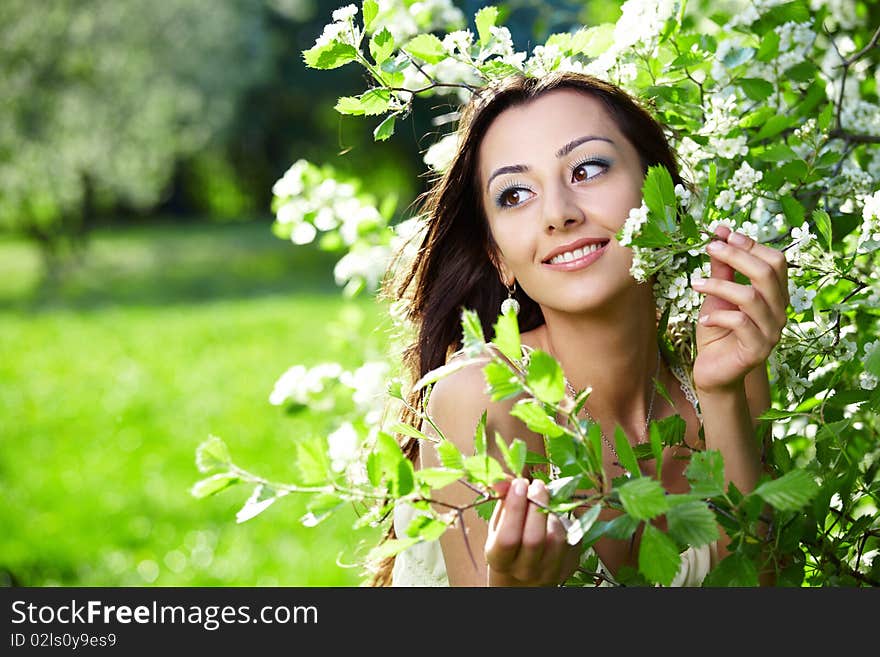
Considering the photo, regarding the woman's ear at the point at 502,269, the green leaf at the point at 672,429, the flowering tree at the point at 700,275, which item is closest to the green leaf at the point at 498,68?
the flowering tree at the point at 700,275

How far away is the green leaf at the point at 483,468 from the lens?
1.09m

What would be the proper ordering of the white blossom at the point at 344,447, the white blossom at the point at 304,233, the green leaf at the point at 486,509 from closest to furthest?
the green leaf at the point at 486,509, the white blossom at the point at 344,447, the white blossom at the point at 304,233

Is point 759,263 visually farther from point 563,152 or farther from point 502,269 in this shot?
point 502,269

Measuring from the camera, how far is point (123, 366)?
30.9 ft

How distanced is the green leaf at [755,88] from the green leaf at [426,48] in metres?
0.59

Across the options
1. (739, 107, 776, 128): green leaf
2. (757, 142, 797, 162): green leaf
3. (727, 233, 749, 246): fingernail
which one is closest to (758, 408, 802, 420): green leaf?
(727, 233, 749, 246): fingernail

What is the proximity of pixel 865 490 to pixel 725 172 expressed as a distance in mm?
714

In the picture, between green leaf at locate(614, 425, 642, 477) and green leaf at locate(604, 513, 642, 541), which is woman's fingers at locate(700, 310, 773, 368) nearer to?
green leaf at locate(614, 425, 642, 477)

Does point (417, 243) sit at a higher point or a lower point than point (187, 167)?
lower

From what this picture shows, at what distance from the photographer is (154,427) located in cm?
721

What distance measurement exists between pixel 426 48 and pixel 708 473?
965mm

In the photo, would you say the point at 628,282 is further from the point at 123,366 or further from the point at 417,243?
the point at 123,366

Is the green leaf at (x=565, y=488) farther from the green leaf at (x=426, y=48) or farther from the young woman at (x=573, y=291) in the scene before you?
the green leaf at (x=426, y=48)

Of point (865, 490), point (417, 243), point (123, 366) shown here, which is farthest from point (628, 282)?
point (123, 366)
